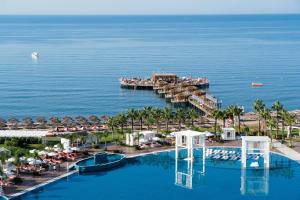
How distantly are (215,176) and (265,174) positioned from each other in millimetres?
4876

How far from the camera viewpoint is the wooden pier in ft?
301

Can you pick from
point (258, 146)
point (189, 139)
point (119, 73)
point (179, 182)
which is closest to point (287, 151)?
point (258, 146)

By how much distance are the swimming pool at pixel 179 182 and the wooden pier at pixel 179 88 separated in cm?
3009

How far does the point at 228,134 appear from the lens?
64750mm

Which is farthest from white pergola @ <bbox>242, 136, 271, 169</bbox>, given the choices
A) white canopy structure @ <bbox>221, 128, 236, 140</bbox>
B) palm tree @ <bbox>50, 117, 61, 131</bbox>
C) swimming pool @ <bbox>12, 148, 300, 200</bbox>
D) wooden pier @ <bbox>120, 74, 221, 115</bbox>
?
wooden pier @ <bbox>120, 74, 221, 115</bbox>

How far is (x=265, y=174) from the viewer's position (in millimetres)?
52781

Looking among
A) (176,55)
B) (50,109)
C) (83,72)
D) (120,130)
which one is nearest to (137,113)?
(120,130)

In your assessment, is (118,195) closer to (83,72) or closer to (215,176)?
(215,176)

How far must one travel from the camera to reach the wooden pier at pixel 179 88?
91.8 meters

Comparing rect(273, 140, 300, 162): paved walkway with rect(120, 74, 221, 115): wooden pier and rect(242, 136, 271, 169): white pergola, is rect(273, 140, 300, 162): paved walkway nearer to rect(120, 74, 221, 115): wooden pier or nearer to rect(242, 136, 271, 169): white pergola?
rect(242, 136, 271, 169): white pergola

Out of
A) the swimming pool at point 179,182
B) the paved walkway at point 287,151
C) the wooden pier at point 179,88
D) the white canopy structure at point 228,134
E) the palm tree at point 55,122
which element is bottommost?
the swimming pool at point 179,182

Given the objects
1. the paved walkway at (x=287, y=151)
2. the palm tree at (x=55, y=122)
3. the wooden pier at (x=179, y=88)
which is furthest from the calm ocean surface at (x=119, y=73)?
the paved walkway at (x=287, y=151)

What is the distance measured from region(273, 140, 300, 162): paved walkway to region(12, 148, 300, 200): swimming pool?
1.08 meters

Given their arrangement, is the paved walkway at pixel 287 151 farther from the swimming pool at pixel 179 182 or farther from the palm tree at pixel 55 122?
the palm tree at pixel 55 122
